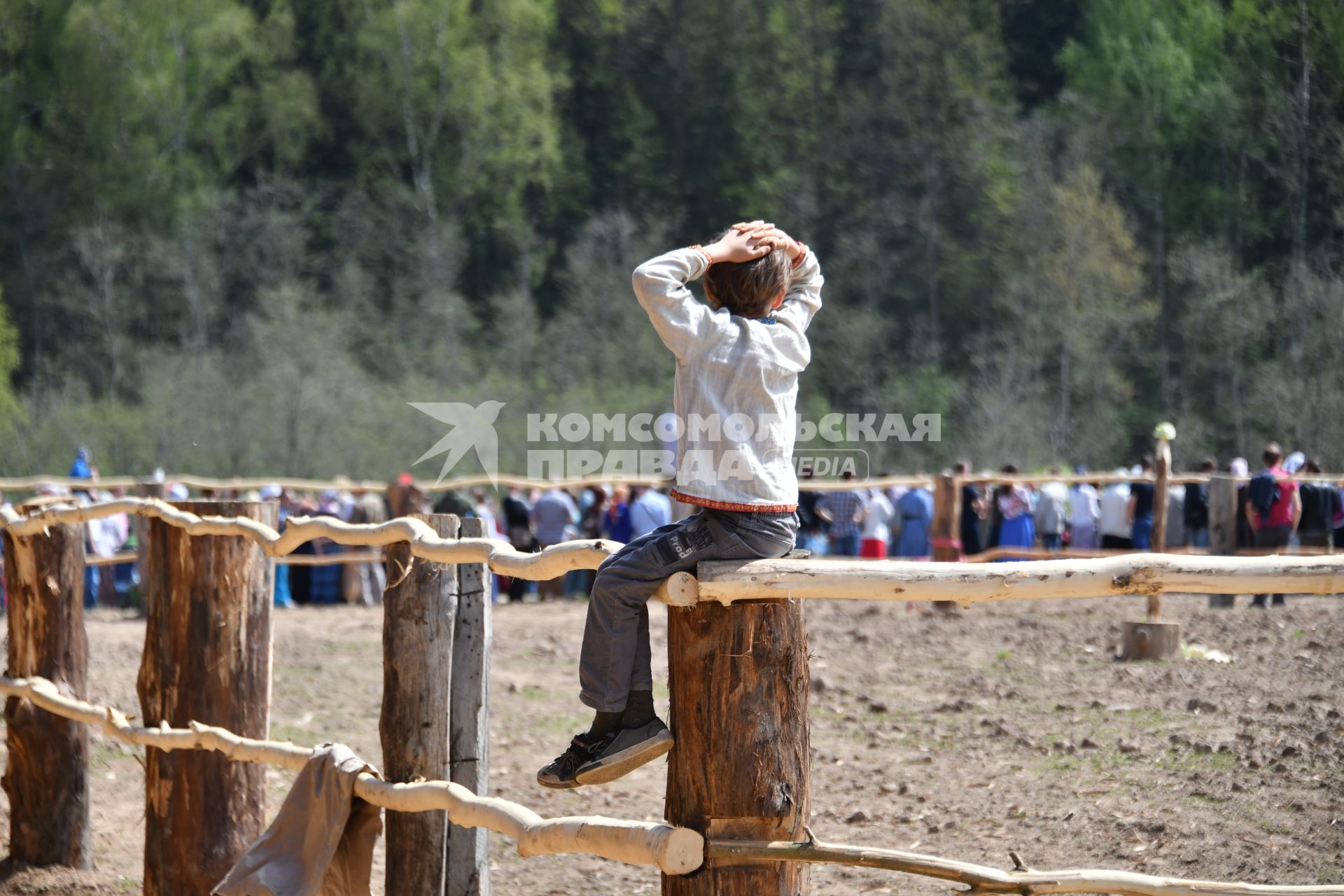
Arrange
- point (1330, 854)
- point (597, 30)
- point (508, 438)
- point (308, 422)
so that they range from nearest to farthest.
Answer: point (1330, 854), point (308, 422), point (508, 438), point (597, 30)

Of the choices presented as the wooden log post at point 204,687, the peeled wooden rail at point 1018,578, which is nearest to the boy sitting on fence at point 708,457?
the peeled wooden rail at point 1018,578

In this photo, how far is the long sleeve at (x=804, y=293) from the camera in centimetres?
309

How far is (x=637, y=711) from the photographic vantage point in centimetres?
305

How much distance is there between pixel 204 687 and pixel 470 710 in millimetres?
1157

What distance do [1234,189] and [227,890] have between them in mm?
33899

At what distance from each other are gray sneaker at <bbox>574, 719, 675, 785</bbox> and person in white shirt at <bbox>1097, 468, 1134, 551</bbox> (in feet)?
38.4

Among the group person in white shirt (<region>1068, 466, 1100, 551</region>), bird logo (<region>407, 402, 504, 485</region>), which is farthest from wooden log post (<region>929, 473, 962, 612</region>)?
bird logo (<region>407, 402, 504, 485</region>)

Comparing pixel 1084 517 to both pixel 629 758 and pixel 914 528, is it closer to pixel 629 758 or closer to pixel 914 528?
pixel 914 528

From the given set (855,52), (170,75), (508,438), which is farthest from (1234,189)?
(170,75)

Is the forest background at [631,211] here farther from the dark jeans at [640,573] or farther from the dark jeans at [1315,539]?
the dark jeans at [640,573]

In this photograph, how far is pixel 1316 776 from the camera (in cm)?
543

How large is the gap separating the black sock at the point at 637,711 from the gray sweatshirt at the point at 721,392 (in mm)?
477

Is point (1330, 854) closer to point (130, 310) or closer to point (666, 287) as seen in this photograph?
point (666, 287)

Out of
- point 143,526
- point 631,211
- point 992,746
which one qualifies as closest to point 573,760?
point 992,746
